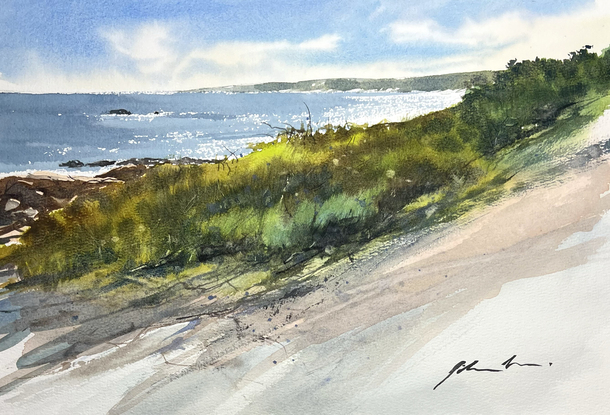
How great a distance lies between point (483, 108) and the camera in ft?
8.90

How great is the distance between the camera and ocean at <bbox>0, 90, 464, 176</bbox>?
2.27 meters

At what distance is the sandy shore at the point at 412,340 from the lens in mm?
2219

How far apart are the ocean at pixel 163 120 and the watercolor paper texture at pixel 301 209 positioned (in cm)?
1

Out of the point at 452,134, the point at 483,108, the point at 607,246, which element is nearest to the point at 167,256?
the point at 452,134

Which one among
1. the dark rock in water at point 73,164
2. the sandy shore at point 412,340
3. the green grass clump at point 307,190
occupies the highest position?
the dark rock in water at point 73,164

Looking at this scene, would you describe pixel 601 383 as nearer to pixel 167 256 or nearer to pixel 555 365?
pixel 555 365

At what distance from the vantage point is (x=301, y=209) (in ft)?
8.40

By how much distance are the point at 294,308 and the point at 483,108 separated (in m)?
1.76

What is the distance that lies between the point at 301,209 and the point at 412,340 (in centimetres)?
100
